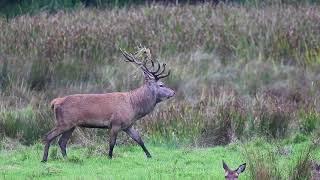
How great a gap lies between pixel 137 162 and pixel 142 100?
144 centimetres

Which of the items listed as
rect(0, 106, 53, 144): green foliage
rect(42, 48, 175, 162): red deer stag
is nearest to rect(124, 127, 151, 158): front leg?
rect(42, 48, 175, 162): red deer stag

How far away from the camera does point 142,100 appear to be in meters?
13.7

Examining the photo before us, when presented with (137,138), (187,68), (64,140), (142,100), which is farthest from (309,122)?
(187,68)

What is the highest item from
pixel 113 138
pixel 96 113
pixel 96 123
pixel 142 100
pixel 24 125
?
pixel 142 100

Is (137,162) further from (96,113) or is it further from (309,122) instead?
(309,122)

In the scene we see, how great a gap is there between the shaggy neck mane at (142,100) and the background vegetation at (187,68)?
88cm

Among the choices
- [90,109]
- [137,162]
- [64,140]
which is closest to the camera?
[137,162]

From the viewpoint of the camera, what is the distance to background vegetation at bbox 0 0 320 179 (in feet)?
49.0

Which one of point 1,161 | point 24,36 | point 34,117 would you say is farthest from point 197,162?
point 24,36

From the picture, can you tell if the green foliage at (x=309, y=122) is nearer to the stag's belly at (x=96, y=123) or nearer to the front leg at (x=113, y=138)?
the front leg at (x=113, y=138)

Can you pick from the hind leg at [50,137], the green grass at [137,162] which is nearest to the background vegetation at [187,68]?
the green grass at [137,162]

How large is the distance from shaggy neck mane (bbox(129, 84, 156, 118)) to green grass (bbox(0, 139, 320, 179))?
2.10ft

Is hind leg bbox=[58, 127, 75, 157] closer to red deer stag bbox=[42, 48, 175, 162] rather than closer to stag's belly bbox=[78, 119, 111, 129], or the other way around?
red deer stag bbox=[42, 48, 175, 162]

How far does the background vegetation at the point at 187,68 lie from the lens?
49.0 ft
